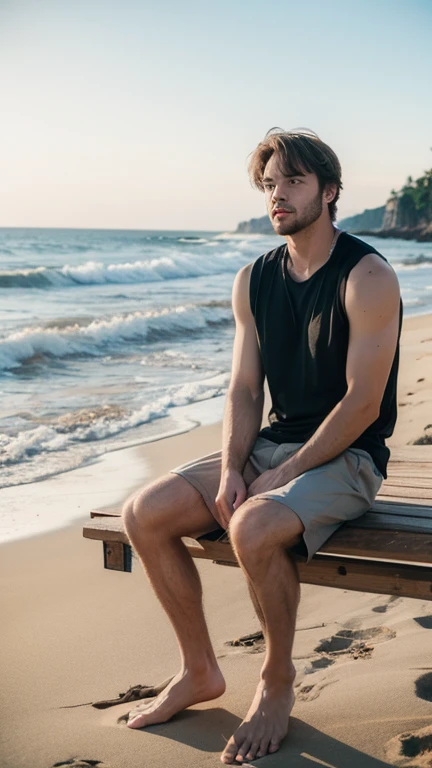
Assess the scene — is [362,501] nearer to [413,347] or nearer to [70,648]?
[70,648]

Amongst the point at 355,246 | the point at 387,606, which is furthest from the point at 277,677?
the point at 355,246

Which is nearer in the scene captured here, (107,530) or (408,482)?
(107,530)

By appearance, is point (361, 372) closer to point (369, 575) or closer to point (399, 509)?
point (399, 509)

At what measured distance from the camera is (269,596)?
2.87m

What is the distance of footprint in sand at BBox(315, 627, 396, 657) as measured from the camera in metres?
3.65

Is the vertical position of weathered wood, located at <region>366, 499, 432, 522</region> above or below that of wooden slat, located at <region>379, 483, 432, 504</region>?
above

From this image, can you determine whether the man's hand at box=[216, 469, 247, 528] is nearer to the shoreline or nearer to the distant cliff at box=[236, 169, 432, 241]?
the shoreline

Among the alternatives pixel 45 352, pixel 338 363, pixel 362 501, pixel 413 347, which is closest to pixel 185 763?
pixel 362 501

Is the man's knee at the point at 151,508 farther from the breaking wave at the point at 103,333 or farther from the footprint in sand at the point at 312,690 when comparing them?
the breaking wave at the point at 103,333

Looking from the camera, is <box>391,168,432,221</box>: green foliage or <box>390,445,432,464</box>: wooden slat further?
<box>391,168,432,221</box>: green foliage

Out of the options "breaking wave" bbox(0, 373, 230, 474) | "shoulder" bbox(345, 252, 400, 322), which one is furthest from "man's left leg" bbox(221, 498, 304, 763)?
"breaking wave" bbox(0, 373, 230, 474)

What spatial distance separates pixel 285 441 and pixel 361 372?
0.44m

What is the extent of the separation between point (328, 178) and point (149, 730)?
2015mm

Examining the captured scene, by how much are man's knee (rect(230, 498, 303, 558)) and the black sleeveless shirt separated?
18.2 inches
